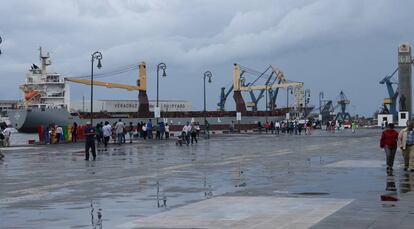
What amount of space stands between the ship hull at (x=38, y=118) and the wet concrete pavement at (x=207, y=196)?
80098 mm

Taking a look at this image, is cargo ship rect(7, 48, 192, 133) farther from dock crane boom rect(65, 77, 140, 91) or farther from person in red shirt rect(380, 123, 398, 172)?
person in red shirt rect(380, 123, 398, 172)

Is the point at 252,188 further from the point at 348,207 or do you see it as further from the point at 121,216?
the point at 121,216

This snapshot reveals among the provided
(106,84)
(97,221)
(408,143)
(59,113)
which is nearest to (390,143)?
(408,143)

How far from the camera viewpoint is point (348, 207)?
39.2 feet

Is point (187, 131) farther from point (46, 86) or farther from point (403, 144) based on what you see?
point (46, 86)

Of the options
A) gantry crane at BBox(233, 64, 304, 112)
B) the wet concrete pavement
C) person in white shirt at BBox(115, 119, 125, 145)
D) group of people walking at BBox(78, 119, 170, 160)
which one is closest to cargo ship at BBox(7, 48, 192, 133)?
gantry crane at BBox(233, 64, 304, 112)

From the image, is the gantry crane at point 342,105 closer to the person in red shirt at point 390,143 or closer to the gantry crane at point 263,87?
the gantry crane at point 263,87

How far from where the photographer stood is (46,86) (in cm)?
11369

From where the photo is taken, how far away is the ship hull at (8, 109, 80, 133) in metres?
103

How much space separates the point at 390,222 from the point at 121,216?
4179 mm

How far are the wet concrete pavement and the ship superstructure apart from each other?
294ft

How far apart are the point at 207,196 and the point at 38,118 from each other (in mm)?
93110

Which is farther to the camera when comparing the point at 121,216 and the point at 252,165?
the point at 252,165

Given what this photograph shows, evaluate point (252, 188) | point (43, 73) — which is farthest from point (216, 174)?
point (43, 73)
